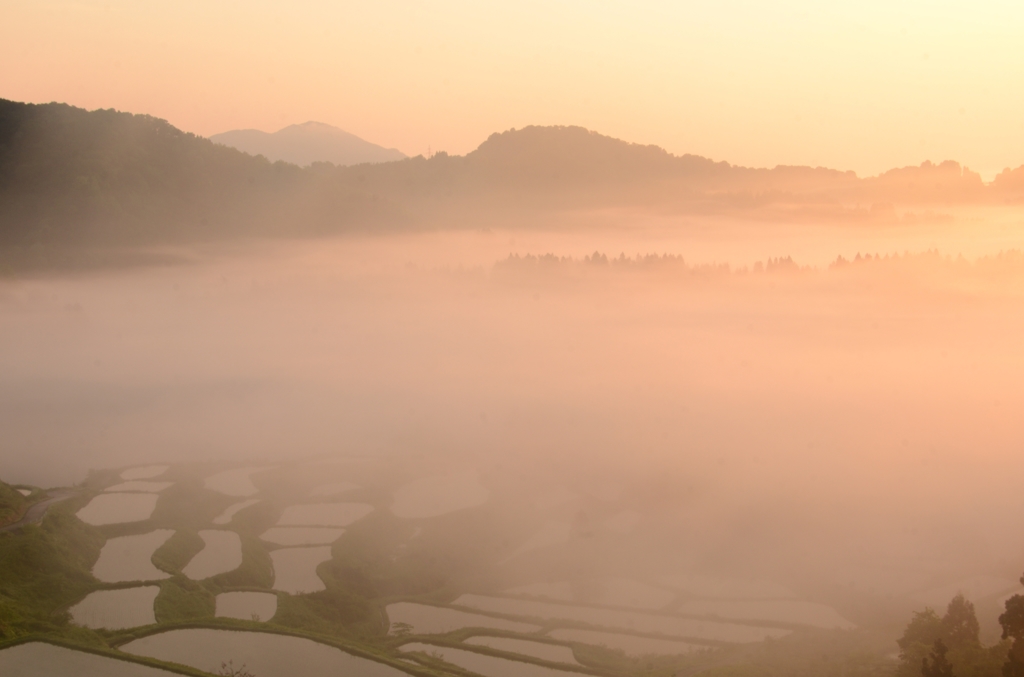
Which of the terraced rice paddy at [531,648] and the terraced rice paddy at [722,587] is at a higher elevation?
the terraced rice paddy at [531,648]

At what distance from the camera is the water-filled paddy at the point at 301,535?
87562 millimetres

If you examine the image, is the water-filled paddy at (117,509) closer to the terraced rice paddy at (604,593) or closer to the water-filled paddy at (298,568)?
the water-filled paddy at (298,568)

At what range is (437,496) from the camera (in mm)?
115125

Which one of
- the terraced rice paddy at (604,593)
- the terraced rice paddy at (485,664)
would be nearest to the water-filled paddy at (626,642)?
the terraced rice paddy at (485,664)

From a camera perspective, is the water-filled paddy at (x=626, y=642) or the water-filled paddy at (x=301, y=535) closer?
the water-filled paddy at (x=626, y=642)

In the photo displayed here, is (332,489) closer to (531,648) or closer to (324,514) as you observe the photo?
(324,514)

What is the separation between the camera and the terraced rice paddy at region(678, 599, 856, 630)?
78.9m

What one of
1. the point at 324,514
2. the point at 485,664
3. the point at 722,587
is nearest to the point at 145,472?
the point at 324,514

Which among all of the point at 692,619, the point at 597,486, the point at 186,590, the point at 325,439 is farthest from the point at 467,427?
the point at 186,590

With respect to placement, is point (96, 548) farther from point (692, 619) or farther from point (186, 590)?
point (692, 619)

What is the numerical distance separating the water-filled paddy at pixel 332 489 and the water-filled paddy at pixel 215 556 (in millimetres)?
25505

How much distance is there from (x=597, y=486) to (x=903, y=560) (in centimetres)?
4597

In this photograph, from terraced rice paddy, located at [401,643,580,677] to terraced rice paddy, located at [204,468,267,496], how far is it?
50.0m

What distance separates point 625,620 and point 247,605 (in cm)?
3496
